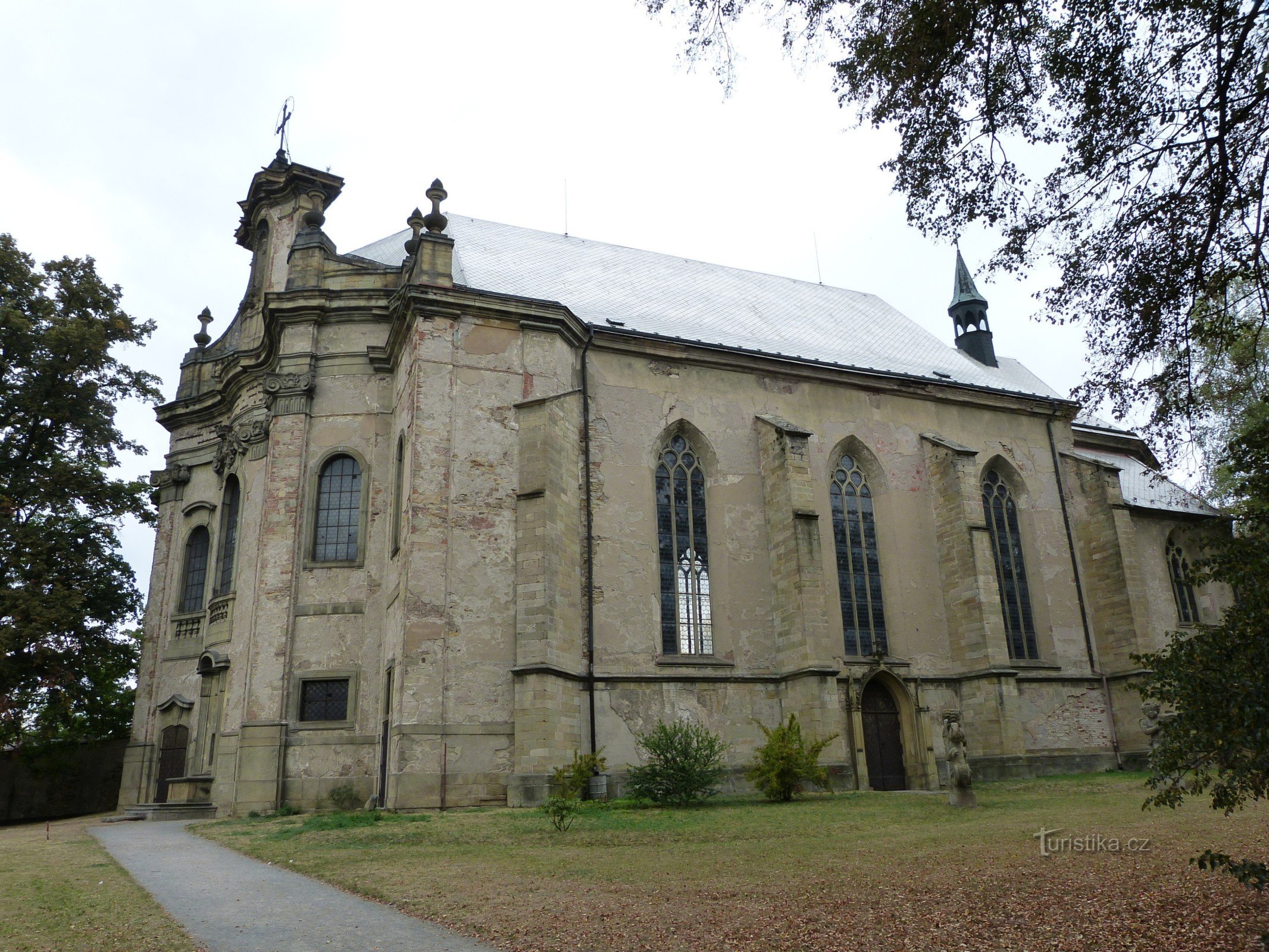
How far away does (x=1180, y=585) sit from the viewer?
29.4m

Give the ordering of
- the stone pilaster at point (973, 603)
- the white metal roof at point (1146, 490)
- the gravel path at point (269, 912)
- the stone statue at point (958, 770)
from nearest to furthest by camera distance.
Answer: the gravel path at point (269, 912) → the stone statue at point (958, 770) → the stone pilaster at point (973, 603) → the white metal roof at point (1146, 490)

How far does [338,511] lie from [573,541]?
19.5 feet

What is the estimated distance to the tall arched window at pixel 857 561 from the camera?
23062 mm

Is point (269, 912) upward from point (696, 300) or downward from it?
downward

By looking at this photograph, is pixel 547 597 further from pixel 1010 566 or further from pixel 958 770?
pixel 1010 566

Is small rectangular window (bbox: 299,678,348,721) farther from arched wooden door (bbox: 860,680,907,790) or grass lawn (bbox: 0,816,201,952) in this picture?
arched wooden door (bbox: 860,680,907,790)

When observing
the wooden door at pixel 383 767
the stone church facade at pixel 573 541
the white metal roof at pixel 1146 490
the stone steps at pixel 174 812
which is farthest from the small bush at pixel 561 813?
the white metal roof at pixel 1146 490

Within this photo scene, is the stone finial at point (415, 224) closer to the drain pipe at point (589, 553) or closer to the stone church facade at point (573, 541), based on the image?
the stone church facade at point (573, 541)

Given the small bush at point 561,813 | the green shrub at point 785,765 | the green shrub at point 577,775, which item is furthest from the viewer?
the green shrub at point 785,765

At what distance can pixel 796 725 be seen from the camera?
17.8 metres

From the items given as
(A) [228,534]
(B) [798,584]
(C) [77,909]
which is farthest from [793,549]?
(C) [77,909]

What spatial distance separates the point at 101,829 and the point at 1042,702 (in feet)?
72.7

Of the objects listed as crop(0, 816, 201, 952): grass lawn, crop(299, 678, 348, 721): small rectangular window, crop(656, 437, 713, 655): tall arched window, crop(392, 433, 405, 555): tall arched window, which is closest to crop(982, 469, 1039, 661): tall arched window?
crop(656, 437, 713, 655): tall arched window

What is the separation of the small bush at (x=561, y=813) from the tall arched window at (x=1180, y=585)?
23.1 meters
